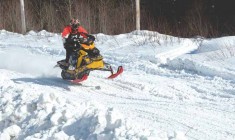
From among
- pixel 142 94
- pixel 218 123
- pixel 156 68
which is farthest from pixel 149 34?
pixel 218 123

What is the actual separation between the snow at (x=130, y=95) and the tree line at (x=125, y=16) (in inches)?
215

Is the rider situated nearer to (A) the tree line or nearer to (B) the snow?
(B) the snow

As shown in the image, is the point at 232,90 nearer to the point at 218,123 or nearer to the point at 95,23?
the point at 218,123

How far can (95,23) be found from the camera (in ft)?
70.7

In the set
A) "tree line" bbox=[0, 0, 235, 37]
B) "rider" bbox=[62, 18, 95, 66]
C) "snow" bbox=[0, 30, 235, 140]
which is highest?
"tree line" bbox=[0, 0, 235, 37]

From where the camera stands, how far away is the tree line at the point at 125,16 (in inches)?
845

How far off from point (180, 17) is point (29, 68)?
16412 millimetres

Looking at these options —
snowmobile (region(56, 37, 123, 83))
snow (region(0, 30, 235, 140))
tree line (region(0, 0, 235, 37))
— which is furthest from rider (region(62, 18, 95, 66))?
tree line (region(0, 0, 235, 37))

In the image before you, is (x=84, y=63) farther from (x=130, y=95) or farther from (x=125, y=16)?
(x=125, y=16)

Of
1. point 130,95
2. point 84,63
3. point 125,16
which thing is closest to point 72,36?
point 84,63

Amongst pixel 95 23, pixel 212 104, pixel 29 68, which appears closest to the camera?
pixel 212 104

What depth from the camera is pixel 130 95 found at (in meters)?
9.26

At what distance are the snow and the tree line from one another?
547 cm

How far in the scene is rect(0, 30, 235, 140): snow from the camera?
20.8 ft
